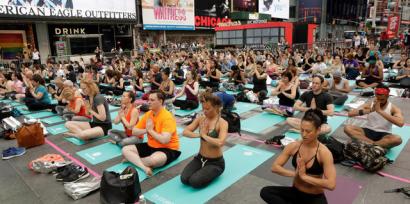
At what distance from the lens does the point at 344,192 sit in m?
3.82

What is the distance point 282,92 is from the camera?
732 cm

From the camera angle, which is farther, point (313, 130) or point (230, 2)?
point (230, 2)

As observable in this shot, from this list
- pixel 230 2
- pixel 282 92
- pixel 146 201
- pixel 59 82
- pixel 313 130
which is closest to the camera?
pixel 313 130

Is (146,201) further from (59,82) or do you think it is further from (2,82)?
(2,82)

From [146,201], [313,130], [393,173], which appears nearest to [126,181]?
[146,201]

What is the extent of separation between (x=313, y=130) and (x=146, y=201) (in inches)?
91.1

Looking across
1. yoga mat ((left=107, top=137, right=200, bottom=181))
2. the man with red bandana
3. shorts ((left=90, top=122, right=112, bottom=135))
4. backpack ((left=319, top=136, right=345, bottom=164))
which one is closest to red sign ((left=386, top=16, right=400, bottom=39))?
the man with red bandana

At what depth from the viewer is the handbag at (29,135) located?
225 inches

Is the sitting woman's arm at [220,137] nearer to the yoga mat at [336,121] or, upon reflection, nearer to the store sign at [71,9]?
the yoga mat at [336,121]

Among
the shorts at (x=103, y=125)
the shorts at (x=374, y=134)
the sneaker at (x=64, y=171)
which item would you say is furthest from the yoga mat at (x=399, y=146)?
the shorts at (x=103, y=125)

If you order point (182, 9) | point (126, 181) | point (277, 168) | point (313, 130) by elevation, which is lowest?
point (126, 181)

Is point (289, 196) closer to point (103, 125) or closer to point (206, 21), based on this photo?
point (103, 125)

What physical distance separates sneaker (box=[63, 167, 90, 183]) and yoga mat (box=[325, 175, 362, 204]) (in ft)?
11.6

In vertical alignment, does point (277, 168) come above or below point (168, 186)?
above
